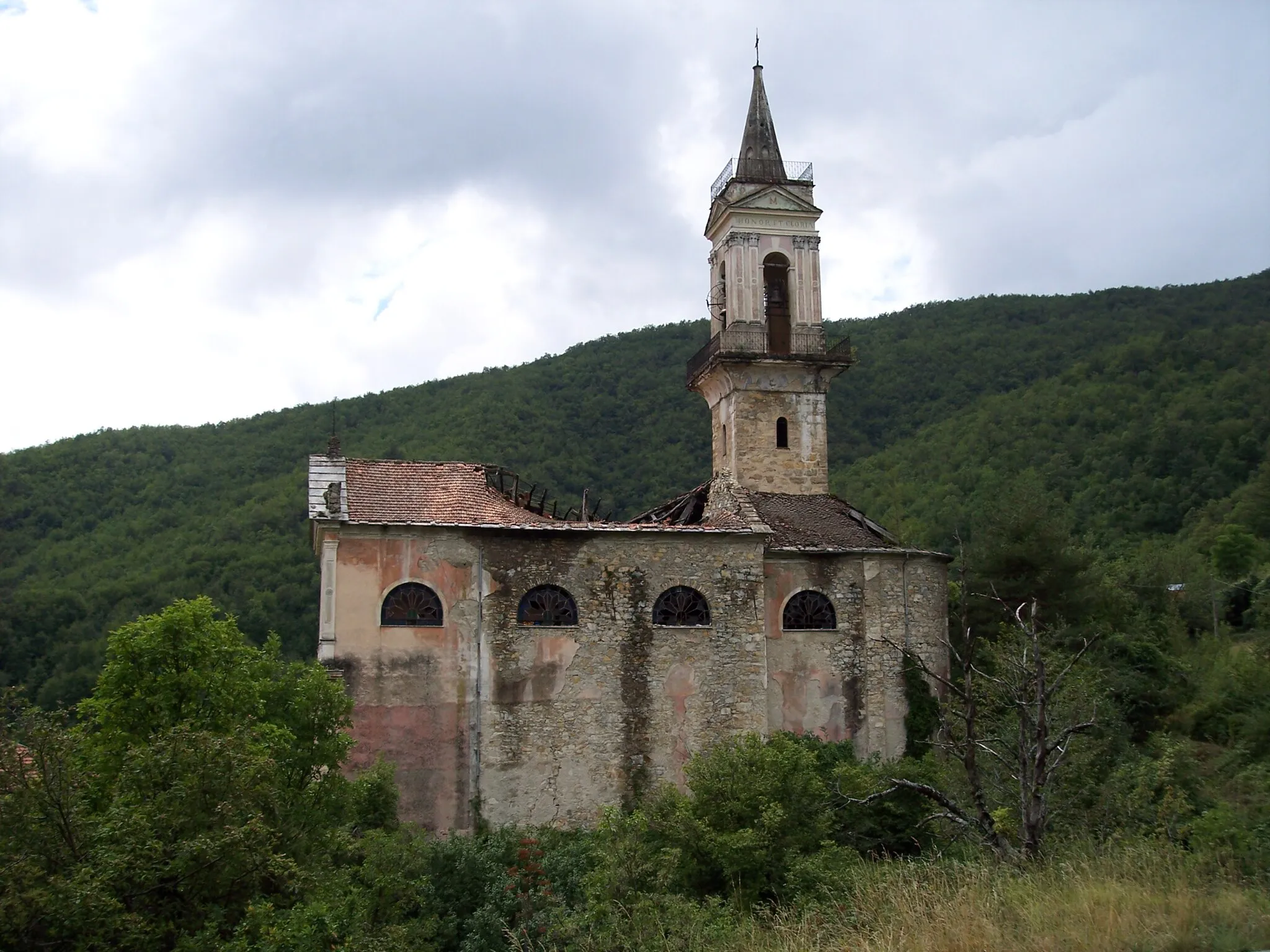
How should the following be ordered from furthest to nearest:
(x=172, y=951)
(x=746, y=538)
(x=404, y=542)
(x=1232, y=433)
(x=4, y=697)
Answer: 1. (x=1232, y=433)
2. (x=746, y=538)
3. (x=404, y=542)
4. (x=4, y=697)
5. (x=172, y=951)

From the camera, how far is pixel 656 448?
194ft

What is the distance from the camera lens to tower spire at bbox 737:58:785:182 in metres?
34.7

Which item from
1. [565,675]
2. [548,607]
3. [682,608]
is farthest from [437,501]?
[682,608]

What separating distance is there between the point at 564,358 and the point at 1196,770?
51.3 m

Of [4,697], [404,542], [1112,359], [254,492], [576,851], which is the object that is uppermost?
[1112,359]

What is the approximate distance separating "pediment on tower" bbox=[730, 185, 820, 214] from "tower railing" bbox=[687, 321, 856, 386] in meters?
3.27

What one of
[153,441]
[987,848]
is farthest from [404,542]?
[153,441]

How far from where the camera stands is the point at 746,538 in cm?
2595

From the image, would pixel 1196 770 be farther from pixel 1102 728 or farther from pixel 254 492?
pixel 254 492

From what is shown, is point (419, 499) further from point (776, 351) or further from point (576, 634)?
point (776, 351)

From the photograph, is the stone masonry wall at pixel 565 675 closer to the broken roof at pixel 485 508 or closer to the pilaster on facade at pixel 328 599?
the pilaster on facade at pixel 328 599

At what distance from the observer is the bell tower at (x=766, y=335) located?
32312 millimetres

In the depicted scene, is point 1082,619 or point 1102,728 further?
point 1082,619

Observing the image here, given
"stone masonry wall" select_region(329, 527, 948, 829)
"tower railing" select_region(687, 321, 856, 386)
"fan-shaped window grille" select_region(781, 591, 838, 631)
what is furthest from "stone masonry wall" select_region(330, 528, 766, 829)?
"tower railing" select_region(687, 321, 856, 386)
